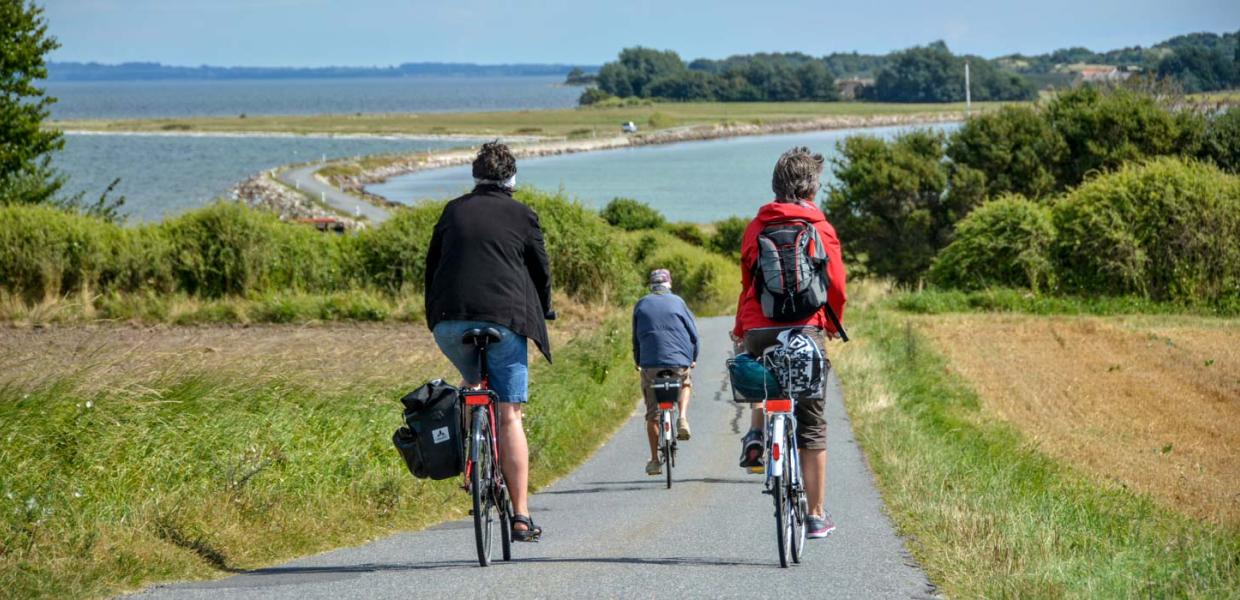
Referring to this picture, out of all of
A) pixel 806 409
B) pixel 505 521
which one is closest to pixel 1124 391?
pixel 806 409

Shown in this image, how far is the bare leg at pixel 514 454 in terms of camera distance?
24.1 ft

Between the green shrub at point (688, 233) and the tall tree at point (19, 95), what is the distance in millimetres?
35047

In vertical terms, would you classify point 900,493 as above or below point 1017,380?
above

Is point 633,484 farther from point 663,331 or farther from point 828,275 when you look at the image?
point 828,275

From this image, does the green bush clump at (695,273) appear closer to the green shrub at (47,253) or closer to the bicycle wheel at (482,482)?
the green shrub at (47,253)

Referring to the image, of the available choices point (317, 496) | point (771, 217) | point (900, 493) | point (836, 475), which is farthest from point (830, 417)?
point (771, 217)

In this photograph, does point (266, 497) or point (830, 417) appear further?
point (830, 417)

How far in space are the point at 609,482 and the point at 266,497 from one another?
430 centimetres

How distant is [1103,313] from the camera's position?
38719 mm

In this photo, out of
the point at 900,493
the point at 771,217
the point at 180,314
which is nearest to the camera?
the point at 771,217

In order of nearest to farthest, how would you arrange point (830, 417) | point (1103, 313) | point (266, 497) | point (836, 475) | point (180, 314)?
point (266, 497) < point (836, 475) < point (830, 417) < point (180, 314) < point (1103, 313)

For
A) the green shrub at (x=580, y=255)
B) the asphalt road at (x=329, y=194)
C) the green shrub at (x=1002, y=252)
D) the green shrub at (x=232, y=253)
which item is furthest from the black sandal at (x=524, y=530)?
the asphalt road at (x=329, y=194)

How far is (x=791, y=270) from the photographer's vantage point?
703 cm

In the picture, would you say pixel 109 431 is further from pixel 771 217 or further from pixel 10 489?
pixel 771 217
